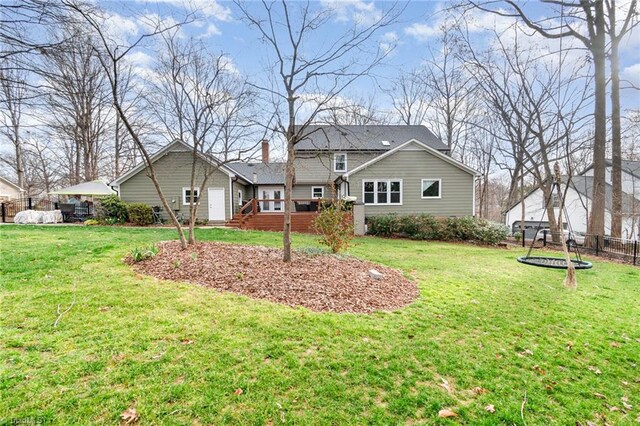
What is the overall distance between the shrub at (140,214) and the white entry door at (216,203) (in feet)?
10.3

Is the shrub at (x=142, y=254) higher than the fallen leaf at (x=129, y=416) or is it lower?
higher

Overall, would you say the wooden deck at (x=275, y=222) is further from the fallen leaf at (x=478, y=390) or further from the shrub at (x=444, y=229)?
the fallen leaf at (x=478, y=390)

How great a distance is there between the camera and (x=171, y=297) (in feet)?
14.9

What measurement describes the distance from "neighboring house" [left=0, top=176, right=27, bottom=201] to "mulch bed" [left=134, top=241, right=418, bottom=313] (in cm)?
2963

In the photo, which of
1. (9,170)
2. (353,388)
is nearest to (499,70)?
(353,388)

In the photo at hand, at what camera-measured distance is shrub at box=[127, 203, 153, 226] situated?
15891 mm

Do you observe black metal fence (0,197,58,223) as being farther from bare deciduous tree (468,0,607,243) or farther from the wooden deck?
bare deciduous tree (468,0,607,243)

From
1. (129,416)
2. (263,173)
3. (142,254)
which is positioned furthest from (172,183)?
(129,416)

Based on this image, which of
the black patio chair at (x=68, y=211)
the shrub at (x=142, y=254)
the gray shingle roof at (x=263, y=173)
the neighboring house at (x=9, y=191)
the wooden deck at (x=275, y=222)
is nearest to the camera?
the shrub at (x=142, y=254)

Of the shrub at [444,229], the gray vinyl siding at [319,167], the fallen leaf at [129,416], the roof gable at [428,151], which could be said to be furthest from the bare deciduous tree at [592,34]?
the fallen leaf at [129,416]

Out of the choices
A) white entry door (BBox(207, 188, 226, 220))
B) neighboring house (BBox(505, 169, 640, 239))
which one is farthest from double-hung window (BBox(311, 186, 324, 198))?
neighboring house (BBox(505, 169, 640, 239))

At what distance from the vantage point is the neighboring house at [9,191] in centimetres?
2630

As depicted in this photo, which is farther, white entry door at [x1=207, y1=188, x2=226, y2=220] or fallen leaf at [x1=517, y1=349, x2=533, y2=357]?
white entry door at [x1=207, y1=188, x2=226, y2=220]

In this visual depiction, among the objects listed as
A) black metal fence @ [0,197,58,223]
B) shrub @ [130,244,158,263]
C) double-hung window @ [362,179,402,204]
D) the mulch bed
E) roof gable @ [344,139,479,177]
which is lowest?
the mulch bed
